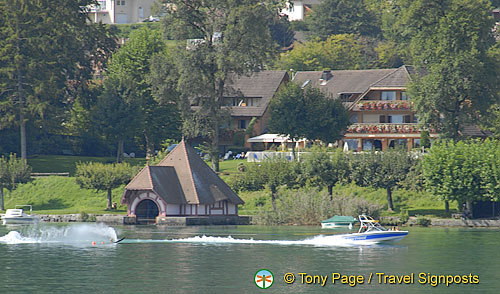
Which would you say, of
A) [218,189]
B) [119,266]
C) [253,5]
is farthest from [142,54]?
[119,266]

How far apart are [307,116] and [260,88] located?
25.0m

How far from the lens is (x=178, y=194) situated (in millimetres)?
99188

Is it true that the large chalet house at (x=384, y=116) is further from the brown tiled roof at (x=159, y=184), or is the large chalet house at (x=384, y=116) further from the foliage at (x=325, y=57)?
the foliage at (x=325, y=57)

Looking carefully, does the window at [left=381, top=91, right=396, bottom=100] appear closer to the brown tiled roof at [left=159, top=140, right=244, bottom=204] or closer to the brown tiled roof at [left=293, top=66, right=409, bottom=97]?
the brown tiled roof at [left=293, top=66, right=409, bottom=97]

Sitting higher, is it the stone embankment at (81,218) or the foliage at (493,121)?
the foliage at (493,121)

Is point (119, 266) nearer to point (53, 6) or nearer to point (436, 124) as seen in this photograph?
point (436, 124)

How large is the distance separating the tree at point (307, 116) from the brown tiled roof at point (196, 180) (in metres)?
24.1

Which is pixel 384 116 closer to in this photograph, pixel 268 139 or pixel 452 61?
pixel 268 139

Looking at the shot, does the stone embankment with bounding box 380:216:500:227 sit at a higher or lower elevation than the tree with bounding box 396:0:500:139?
lower

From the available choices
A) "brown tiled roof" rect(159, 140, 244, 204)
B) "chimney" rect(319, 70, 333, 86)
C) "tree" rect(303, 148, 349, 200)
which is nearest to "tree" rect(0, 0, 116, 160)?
"brown tiled roof" rect(159, 140, 244, 204)

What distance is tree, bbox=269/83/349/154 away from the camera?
12412cm

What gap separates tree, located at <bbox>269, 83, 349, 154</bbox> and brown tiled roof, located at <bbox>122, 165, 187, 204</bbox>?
2686 centimetres

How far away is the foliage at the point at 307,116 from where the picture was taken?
407ft

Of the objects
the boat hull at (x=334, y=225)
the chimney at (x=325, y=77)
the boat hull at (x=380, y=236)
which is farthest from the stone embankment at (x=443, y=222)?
the chimney at (x=325, y=77)
